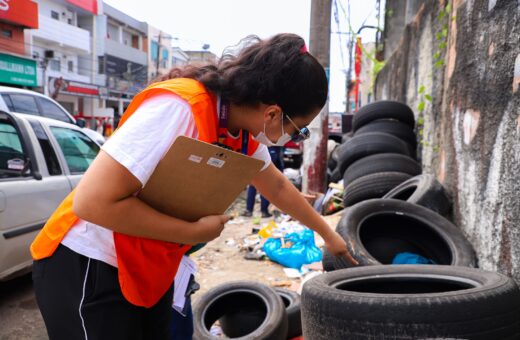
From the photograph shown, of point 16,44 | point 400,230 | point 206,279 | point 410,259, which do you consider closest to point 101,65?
point 16,44

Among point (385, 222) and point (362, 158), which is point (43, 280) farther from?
point (362, 158)

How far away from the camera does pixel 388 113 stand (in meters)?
6.79

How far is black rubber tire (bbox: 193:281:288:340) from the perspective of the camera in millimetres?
2828

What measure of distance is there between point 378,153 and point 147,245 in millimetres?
4928

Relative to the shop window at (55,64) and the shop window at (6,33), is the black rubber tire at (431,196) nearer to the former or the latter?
the shop window at (6,33)

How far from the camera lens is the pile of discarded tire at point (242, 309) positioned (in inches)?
114

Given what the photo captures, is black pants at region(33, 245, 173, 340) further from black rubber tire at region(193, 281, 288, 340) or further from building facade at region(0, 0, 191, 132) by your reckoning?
building facade at region(0, 0, 191, 132)

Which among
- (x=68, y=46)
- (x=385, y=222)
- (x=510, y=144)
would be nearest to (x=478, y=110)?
(x=510, y=144)

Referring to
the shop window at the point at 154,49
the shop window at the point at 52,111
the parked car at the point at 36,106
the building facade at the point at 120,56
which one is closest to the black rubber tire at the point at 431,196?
the parked car at the point at 36,106

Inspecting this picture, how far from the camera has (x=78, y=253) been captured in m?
1.41

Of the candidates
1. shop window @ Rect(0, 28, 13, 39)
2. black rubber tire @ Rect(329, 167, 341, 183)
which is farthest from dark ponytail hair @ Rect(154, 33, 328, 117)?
shop window @ Rect(0, 28, 13, 39)

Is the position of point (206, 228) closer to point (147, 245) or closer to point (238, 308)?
point (147, 245)

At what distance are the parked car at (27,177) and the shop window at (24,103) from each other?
7.88 ft

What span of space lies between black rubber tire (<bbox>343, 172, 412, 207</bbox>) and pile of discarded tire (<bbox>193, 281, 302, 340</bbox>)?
202cm
